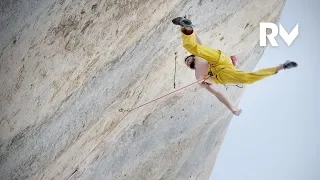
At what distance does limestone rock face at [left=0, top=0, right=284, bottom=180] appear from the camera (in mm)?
4934

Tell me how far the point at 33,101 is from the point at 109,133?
180 cm

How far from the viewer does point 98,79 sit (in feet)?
18.9

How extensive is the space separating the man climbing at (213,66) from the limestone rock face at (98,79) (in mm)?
939

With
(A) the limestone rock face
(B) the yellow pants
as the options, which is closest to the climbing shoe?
(B) the yellow pants

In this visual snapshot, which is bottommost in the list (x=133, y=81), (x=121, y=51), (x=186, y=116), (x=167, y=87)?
(x=186, y=116)

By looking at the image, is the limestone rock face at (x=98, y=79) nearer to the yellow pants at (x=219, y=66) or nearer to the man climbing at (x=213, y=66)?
the man climbing at (x=213, y=66)

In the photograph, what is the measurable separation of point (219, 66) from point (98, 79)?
1968 mm

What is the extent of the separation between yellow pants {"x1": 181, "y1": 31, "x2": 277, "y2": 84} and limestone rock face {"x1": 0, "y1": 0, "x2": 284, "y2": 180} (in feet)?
3.85

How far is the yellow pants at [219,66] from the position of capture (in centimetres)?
484

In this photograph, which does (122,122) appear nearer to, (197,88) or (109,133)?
(109,133)

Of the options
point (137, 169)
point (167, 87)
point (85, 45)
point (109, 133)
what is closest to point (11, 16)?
point (85, 45)

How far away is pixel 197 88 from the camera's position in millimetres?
8102

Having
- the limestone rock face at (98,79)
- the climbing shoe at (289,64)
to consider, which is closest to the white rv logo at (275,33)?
the limestone rock face at (98,79)

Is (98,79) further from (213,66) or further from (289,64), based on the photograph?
(289,64)
